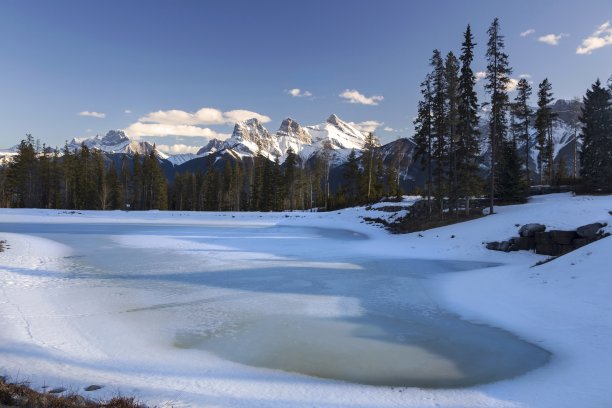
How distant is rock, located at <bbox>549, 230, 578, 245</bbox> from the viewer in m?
18.3

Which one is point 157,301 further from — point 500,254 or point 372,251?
point 500,254

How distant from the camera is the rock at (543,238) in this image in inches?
743

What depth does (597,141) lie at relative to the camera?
35750 millimetres

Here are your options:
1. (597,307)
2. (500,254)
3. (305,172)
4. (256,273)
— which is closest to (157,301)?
(256,273)

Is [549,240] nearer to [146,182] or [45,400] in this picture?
[45,400]

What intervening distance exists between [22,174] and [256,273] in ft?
238

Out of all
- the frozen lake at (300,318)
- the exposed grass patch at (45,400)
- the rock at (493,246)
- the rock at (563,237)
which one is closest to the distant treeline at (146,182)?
the rock at (493,246)

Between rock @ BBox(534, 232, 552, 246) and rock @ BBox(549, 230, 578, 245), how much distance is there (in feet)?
0.78

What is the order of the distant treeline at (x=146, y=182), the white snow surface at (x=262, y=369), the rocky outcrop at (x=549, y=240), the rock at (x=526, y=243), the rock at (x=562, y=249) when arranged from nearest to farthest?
the white snow surface at (x=262, y=369) < the rocky outcrop at (x=549, y=240) < the rock at (x=562, y=249) < the rock at (x=526, y=243) < the distant treeline at (x=146, y=182)

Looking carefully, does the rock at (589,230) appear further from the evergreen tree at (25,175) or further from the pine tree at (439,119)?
the evergreen tree at (25,175)

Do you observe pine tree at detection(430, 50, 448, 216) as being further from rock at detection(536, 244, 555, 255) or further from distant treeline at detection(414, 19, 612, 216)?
rock at detection(536, 244, 555, 255)

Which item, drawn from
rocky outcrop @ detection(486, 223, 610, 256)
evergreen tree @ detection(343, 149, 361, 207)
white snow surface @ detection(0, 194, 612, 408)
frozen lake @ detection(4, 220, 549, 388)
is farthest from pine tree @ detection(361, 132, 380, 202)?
white snow surface @ detection(0, 194, 612, 408)

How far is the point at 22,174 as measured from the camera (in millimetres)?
66875

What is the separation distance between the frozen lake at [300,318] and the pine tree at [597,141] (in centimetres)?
2488
